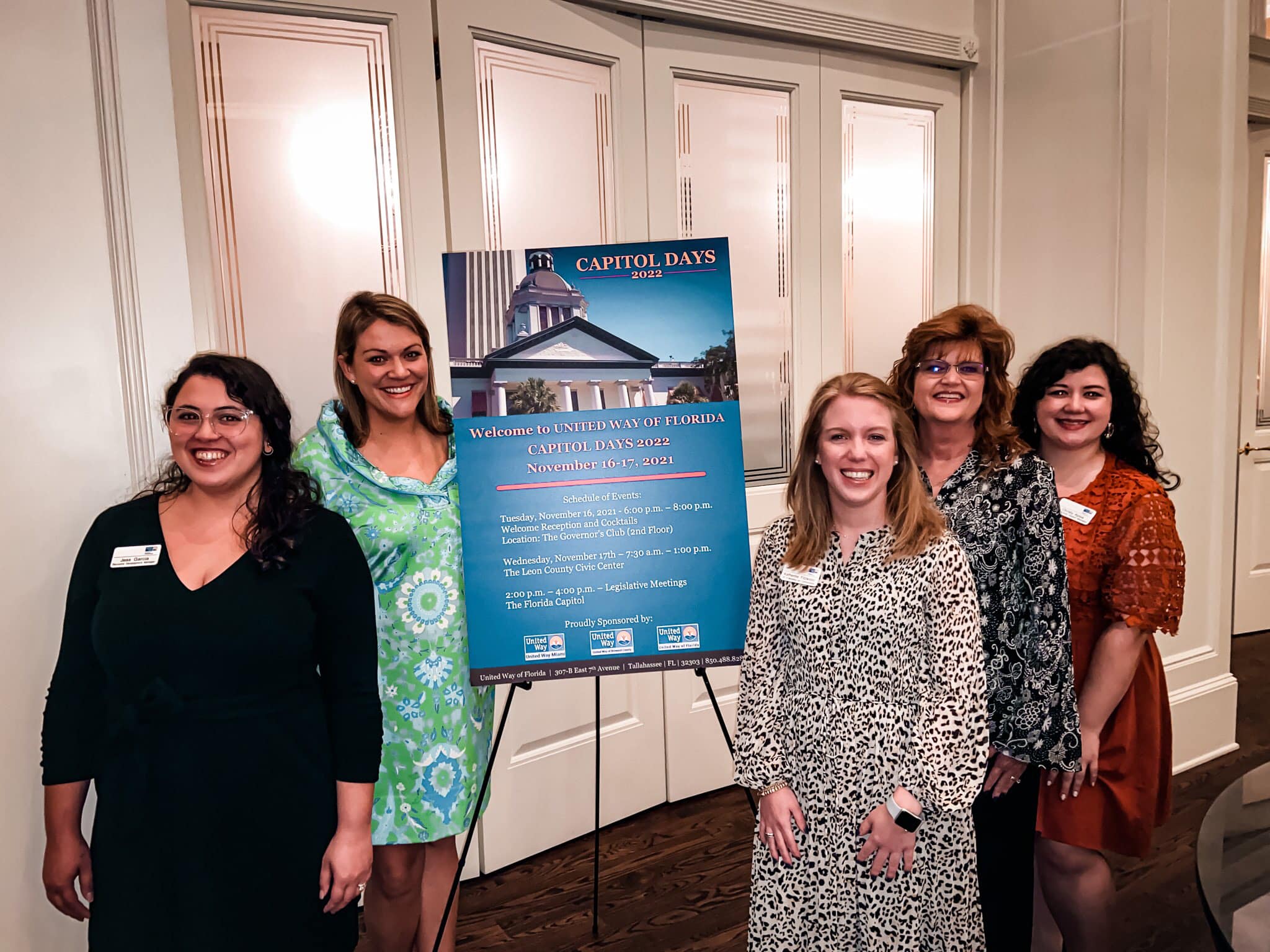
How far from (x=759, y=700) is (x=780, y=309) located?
1.88m

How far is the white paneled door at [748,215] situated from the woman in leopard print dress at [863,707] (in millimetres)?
1445

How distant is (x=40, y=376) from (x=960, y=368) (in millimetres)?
1864

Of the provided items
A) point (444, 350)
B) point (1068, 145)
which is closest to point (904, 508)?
point (444, 350)

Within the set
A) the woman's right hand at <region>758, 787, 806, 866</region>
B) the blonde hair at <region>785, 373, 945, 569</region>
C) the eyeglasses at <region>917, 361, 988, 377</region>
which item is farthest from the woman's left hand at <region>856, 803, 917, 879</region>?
the eyeglasses at <region>917, 361, 988, 377</region>

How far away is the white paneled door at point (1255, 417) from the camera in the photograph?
14.0ft

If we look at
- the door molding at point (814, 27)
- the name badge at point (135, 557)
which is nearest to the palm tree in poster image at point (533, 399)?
the name badge at point (135, 557)

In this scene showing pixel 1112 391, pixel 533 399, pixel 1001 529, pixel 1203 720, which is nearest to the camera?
pixel 1001 529

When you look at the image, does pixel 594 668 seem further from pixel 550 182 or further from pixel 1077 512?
pixel 550 182

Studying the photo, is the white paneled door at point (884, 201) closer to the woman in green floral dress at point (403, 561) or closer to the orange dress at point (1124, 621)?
the orange dress at point (1124, 621)

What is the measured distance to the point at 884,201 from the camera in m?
3.21

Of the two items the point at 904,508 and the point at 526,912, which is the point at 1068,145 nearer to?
the point at 904,508

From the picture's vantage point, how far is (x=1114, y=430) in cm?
178

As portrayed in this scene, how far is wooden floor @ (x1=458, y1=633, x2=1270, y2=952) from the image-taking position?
2.15m

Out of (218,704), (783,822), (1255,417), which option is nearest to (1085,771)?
(783,822)
